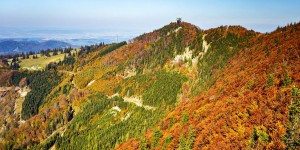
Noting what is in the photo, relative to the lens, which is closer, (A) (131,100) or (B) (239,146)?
(B) (239,146)

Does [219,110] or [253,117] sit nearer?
[253,117]

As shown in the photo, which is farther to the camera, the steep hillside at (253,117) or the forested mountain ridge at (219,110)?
the forested mountain ridge at (219,110)

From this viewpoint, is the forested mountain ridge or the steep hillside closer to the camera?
the steep hillside

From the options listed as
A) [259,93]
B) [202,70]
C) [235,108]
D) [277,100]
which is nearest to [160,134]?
[235,108]

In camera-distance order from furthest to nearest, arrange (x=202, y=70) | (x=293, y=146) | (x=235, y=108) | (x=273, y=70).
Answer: (x=202, y=70)
(x=273, y=70)
(x=235, y=108)
(x=293, y=146)

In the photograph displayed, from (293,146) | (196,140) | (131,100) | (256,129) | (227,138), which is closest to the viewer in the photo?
(293,146)

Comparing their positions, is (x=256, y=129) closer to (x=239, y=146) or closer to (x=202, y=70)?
(x=239, y=146)

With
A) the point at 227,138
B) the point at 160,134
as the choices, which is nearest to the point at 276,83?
the point at 227,138

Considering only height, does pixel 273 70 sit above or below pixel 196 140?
above

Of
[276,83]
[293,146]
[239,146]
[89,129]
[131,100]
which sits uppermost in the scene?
[276,83]

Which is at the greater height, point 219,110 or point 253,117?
point 253,117
